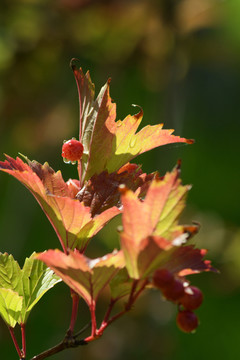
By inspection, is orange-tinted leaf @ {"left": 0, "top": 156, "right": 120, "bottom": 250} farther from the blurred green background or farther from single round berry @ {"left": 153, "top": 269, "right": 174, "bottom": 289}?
the blurred green background

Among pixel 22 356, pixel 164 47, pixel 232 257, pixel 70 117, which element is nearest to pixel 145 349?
pixel 232 257

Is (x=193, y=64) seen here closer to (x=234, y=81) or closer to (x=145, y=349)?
(x=234, y=81)

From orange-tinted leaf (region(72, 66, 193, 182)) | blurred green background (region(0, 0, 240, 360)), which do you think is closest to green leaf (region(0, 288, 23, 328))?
orange-tinted leaf (region(72, 66, 193, 182))

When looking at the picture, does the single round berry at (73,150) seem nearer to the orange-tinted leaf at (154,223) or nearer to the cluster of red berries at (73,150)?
the cluster of red berries at (73,150)

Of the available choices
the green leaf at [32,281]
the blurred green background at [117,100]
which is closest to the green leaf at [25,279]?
the green leaf at [32,281]

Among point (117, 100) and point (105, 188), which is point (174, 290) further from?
point (117, 100)

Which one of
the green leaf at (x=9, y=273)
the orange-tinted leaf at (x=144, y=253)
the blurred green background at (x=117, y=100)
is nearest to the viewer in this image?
the orange-tinted leaf at (x=144, y=253)

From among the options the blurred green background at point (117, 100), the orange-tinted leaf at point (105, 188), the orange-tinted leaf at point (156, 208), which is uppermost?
the orange-tinted leaf at point (156, 208)
